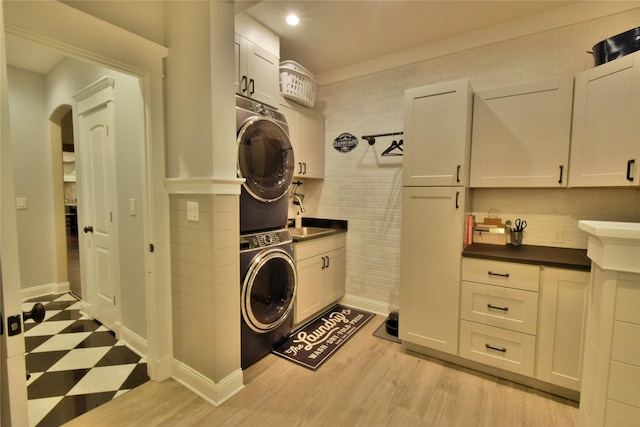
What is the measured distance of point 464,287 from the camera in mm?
2117

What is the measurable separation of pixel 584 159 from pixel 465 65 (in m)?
1.26

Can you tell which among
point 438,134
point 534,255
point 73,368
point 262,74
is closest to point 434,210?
point 438,134

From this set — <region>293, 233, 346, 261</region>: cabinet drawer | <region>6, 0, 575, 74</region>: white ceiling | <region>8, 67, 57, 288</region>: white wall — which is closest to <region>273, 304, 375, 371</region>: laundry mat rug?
<region>293, 233, 346, 261</region>: cabinet drawer

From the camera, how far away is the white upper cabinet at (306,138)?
113 inches

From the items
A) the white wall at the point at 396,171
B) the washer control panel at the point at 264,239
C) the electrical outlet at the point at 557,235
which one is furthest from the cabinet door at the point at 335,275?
the electrical outlet at the point at 557,235

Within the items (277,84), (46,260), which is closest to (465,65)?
(277,84)

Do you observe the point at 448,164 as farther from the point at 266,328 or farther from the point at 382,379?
the point at 266,328

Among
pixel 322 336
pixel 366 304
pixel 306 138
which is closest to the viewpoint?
pixel 322 336

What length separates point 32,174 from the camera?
3.32 m

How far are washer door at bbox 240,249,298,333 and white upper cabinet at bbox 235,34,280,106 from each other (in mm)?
1346

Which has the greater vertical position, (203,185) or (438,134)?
(438,134)

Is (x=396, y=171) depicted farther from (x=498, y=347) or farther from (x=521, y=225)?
(x=498, y=347)

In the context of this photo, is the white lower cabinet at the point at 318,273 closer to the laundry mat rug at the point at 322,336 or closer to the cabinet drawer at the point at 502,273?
the laundry mat rug at the point at 322,336

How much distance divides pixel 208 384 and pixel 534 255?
236cm
